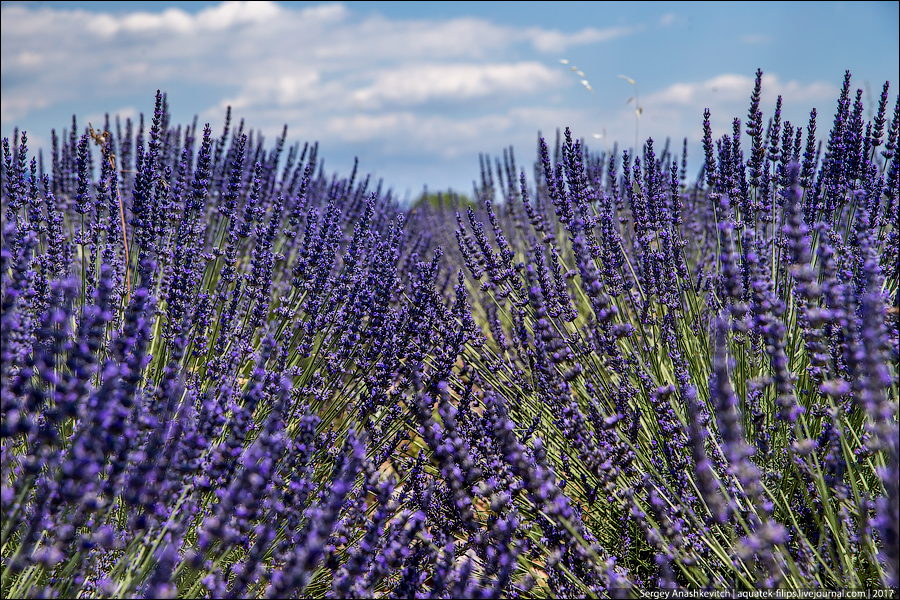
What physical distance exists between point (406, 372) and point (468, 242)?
74 centimetres

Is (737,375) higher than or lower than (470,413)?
higher

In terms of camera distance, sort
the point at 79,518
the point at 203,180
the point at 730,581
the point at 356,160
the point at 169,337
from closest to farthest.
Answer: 1. the point at 79,518
2. the point at 730,581
3. the point at 169,337
4. the point at 203,180
5. the point at 356,160

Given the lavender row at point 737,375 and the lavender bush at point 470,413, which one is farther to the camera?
the lavender row at point 737,375

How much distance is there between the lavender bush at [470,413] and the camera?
155cm

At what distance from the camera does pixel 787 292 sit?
9.27ft

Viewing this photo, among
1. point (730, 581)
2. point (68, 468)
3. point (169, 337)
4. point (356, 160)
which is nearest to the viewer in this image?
point (68, 468)

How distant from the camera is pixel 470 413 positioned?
247 cm

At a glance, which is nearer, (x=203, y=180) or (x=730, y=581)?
(x=730, y=581)

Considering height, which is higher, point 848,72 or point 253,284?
point 848,72

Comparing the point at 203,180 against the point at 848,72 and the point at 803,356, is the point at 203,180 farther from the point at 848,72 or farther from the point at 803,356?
the point at 848,72

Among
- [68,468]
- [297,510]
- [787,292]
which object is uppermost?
[787,292]

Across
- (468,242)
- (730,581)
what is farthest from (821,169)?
(730,581)

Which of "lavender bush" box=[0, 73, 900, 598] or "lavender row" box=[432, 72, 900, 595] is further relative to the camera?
"lavender row" box=[432, 72, 900, 595]

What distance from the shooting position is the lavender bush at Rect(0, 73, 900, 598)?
155 cm
